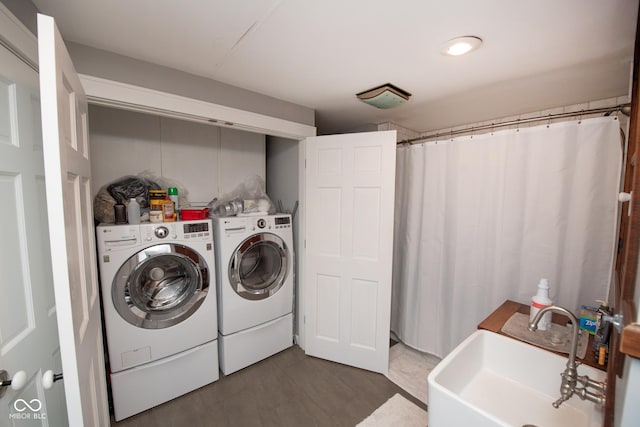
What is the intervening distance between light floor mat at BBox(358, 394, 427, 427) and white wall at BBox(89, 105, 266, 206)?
7.05 ft

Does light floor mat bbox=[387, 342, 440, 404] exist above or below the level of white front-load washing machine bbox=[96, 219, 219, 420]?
below

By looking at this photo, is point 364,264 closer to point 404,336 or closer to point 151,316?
point 404,336

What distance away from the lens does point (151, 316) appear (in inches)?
64.1

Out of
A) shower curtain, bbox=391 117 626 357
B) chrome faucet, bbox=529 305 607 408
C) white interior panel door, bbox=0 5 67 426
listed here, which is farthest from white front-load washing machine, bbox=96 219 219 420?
chrome faucet, bbox=529 305 607 408

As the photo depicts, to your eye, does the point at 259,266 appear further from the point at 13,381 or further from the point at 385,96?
the point at 385,96

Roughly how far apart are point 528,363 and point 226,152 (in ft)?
8.57

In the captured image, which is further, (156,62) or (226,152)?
(226,152)

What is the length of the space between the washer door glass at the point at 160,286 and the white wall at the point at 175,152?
0.67m

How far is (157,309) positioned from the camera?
5.47 ft

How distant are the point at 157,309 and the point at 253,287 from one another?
2.24 ft

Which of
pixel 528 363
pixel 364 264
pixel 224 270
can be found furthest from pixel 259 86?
pixel 528 363

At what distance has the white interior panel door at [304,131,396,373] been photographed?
6.30 feet

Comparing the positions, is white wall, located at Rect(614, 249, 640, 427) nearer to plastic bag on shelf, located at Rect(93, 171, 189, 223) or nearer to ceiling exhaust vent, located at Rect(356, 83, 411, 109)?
ceiling exhaust vent, located at Rect(356, 83, 411, 109)

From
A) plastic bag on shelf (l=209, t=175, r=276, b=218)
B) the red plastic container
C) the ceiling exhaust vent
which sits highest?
the ceiling exhaust vent
